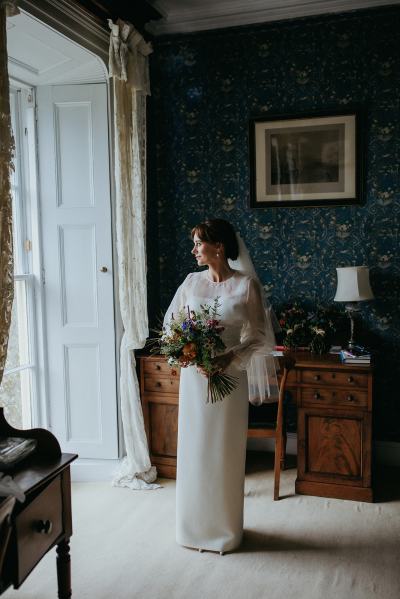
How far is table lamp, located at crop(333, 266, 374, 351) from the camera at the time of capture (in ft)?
13.1

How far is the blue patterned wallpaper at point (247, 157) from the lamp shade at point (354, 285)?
0.30m

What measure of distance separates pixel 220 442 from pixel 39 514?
3.91ft

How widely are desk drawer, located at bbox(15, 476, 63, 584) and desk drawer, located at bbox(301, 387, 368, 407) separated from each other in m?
2.03

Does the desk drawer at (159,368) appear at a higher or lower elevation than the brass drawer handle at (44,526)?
higher

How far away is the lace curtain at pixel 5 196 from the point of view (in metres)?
2.60

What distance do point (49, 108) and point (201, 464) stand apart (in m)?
2.58

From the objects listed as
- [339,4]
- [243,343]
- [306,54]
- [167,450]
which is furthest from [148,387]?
[339,4]

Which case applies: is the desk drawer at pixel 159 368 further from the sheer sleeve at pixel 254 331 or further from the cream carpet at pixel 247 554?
the sheer sleeve at pixel 254 331

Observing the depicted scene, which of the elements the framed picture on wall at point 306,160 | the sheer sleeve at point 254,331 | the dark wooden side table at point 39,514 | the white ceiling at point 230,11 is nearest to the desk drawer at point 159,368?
the sheer sleeve at point 254,331

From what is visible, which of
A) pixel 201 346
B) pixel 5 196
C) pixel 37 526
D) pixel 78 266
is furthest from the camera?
pixel 78 266

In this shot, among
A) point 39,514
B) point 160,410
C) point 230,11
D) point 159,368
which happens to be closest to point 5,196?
point 39,514

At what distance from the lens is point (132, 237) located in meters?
4.06

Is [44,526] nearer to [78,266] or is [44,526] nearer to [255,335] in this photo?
[255,335]

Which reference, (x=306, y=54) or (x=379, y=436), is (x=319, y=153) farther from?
(x=379, y=436)
